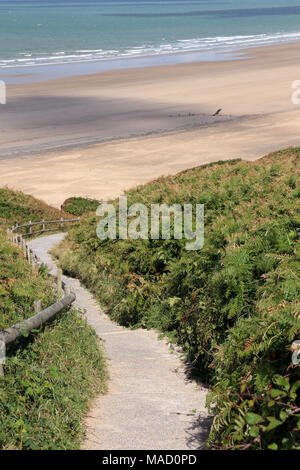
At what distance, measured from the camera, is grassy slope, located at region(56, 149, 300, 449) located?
7062 mm

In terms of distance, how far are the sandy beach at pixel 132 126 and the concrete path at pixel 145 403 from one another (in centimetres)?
2788

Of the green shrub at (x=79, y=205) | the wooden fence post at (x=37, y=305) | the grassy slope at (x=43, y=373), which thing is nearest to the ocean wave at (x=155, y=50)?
the green shrub at (x=79, y=205)

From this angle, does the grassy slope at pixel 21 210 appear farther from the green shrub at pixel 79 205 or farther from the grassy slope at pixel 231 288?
the grassy slope at pixel 231 288

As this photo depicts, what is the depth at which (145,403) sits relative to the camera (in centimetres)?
912

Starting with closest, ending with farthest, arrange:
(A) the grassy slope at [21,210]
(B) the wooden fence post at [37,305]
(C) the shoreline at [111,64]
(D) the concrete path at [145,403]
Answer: (D) the concrete path at [145,403]
(B) the wooden fence post at [37,305]
(A) the grassy slope at [21,210]
(C) the shoreline at [111,64]

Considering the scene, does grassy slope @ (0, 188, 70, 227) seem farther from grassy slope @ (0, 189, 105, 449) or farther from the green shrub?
grassy slope @ (0, 189, 105, 449)

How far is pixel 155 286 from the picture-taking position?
45.8ft

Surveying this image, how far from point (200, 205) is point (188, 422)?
814 centimetres

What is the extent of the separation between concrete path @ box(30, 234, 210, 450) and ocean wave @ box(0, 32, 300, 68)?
92.6 metres

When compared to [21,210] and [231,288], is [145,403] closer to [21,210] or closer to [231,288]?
[231,288]

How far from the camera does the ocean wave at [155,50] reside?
106m

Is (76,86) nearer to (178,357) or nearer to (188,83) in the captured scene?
(188,83)

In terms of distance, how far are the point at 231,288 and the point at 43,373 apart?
363cm
